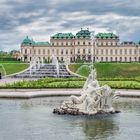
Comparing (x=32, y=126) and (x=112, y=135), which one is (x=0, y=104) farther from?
(x=112, y=135)

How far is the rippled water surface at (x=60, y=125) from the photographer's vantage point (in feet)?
61.9

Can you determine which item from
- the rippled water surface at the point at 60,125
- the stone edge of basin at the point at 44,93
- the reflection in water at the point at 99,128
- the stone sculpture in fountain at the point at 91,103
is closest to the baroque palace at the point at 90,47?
the stone edge of basin at the point at 44,93

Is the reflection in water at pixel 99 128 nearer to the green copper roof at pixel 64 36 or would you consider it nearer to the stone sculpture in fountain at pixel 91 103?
the stone sculpture in fountain at pixel 91 103

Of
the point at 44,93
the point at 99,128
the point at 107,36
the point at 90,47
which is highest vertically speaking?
the point at 107,36

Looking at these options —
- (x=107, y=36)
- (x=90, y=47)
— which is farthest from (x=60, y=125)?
(x=107, y=36)

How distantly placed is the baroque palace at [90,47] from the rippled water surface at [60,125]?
108 metres

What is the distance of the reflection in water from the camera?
62.7 feet

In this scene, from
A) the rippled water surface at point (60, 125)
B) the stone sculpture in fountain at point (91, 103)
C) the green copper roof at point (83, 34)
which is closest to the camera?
the rippled water surface at point (60, 125)

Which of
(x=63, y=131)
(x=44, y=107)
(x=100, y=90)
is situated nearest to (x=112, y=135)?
(x=63, y=131)

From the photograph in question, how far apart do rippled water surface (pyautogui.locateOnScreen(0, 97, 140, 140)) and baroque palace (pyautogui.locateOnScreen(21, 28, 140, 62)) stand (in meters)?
108

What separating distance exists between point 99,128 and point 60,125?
187cm

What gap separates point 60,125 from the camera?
21172 millimetres

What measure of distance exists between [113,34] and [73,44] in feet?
41.2

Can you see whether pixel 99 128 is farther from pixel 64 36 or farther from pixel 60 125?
pixel 64 36
